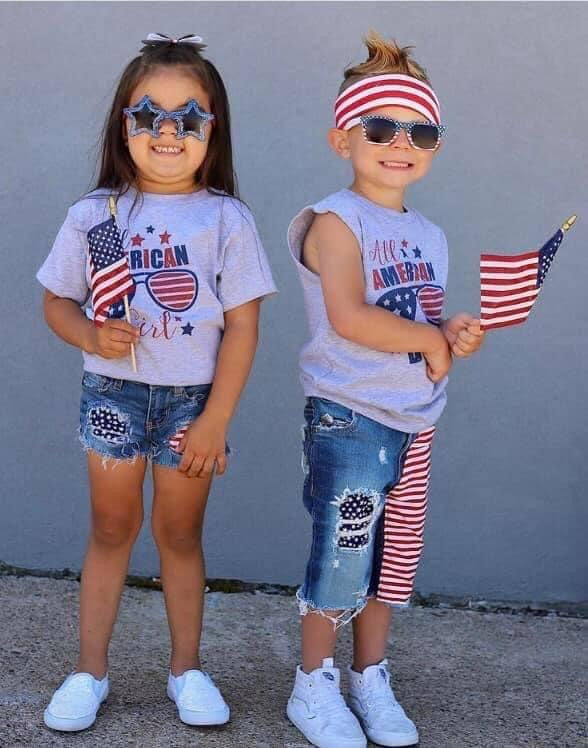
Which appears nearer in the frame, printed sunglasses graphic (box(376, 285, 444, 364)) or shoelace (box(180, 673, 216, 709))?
printed sunglasses graphic (box(376, 285, 444, 364))

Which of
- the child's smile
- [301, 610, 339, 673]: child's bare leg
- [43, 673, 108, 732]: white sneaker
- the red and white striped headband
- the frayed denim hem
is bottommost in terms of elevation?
Answer: [43, 673, 108, 732]: white sneaker

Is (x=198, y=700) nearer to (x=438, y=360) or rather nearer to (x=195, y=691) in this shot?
(x=195, y=691)

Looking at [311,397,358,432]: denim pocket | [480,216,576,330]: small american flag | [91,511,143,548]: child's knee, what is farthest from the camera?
[91,511,143,548]: child's knee

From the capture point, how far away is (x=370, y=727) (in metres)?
3.12

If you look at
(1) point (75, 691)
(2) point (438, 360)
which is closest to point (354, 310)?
(2) point (438, 360)

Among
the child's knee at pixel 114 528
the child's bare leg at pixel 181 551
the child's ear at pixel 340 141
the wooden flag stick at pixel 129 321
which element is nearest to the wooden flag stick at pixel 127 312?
the wooden flag stick at pixel 129 321

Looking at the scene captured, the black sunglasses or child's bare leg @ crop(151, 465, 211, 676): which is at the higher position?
the black sunglasses

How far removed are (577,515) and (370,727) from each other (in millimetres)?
1439

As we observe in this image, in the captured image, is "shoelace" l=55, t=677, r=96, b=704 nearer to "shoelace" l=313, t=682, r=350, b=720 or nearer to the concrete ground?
the concrete ground

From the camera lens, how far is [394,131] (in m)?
2.98

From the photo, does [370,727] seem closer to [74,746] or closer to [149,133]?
[74,746]

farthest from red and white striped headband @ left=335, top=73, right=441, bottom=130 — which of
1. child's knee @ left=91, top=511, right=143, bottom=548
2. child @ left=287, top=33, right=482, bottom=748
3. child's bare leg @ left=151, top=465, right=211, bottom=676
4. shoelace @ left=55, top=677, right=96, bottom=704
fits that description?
shoelace @ left=55, top=677, right=96, bottom=704

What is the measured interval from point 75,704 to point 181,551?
18.1 inches

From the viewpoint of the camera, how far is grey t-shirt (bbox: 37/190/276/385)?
3.03 m
